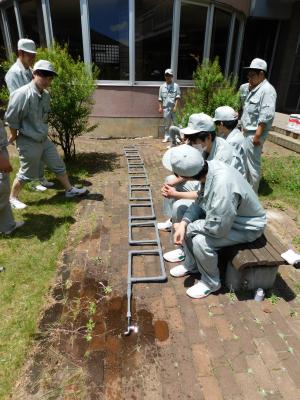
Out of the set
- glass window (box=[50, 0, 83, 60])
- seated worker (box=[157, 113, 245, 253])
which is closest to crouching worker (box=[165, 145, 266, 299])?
seated worker (box=[157, 113, 245, 253])

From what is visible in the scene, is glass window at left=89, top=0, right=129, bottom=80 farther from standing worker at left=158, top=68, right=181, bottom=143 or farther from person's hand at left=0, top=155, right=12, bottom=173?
person's hand at left=0, top=155, right=12, bottom=173

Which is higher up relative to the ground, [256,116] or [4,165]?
[256,116]

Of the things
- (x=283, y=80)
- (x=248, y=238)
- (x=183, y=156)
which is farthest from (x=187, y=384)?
(x=283, y=80)

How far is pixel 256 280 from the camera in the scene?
2852 millimetres

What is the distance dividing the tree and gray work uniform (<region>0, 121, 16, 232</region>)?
8.72 feet

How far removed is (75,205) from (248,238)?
9.45 feet

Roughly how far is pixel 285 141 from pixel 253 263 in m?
6.49

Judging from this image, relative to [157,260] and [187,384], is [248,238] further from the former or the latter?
[187,384]

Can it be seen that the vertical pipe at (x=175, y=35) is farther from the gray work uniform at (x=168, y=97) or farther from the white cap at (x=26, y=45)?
the white cap at (x=26, y=45)

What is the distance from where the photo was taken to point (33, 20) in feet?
27.8

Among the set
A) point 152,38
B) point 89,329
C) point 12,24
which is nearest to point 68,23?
point 152,38

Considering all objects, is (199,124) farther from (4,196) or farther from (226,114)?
(4,196)

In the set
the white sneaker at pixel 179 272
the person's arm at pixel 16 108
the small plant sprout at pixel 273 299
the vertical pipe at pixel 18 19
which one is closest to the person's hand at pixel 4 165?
the person's arm at pixel 16 108

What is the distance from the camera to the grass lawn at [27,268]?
2334 millimetres
